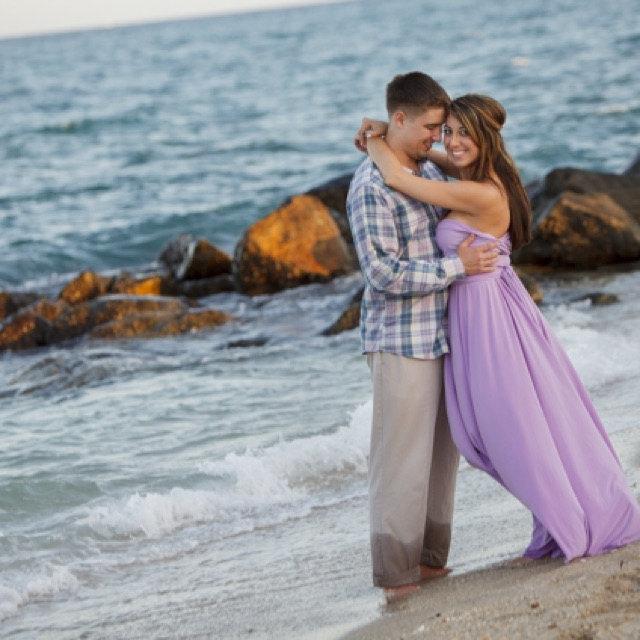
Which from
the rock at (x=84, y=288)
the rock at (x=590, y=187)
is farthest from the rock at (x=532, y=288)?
the rock at (x=84, y=288)

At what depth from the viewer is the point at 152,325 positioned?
40.7 ft

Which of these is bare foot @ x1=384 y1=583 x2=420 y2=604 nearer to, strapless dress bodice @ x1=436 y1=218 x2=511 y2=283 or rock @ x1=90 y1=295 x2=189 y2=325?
strapless dress bodice @ x1=436 y1=218 x2=511 y2=283

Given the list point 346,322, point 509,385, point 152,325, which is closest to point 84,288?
point 152,325

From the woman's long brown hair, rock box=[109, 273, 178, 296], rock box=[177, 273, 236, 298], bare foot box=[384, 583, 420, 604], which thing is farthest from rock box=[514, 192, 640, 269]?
bare foot box=[384, 583, 420, 604]

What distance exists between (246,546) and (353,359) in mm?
4225

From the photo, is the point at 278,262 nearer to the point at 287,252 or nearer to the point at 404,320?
the point at 287,252

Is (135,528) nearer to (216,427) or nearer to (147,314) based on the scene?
(216,427)

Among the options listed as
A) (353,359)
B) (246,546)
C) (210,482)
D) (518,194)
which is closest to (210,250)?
(353,359)

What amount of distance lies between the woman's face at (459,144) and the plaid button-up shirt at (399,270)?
0.74 feet

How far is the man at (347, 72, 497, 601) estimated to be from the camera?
491cm

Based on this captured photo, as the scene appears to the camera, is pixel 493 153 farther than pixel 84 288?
No

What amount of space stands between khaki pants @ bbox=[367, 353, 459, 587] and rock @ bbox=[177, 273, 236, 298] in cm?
942

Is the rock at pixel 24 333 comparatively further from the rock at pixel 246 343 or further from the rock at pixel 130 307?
the rock at pixel 246 343

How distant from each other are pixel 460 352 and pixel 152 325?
7.74 meters
